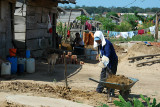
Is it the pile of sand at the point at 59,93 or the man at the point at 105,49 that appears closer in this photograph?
the pile of sand at the point at 59,93

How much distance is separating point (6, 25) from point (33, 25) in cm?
323

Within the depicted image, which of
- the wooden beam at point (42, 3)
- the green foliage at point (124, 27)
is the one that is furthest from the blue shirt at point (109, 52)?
the green foliage at point (124, 27)

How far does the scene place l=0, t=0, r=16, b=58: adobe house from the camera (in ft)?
36.2

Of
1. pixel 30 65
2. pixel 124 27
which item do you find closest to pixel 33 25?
pixel 30 65

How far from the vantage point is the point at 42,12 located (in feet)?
51.9

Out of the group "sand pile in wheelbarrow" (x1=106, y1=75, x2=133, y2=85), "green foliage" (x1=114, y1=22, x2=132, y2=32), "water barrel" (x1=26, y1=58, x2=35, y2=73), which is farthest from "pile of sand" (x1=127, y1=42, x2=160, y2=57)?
"green foliage" (x1=114, y1=22, x2=132, y2=32)

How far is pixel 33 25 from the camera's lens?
14.6m

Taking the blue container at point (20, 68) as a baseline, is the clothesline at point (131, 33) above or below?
above

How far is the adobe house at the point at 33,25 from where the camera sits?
13797mm

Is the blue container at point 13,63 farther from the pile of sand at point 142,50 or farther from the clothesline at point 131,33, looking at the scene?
the clothesline at point 131,33

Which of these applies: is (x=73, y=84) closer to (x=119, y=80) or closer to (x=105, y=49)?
(x=105, y=49)

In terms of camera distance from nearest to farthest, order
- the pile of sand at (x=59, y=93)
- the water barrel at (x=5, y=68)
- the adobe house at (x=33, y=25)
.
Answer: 1. the pile of sand at (x=59, y=93)
2. the water barrel at (x=5, y=68)
3. the adobe house at (x=33, y=25)

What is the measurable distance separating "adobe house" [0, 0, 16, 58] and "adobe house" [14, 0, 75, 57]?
121 centimetres

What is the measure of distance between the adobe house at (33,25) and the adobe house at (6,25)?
1.21m
